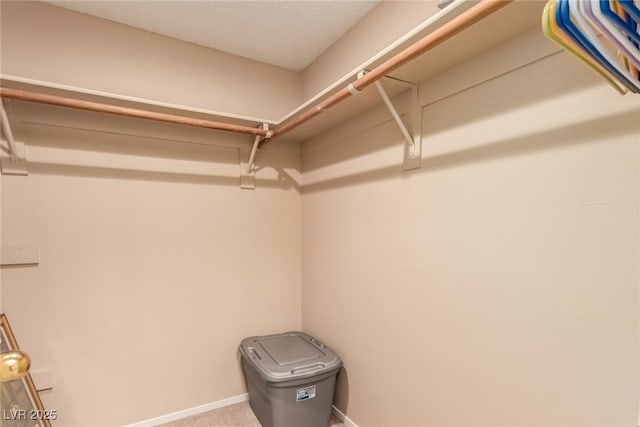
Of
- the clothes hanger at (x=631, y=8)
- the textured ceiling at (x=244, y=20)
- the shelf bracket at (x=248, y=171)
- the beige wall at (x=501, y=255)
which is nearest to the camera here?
the clothes hanger at (x=631, y=8)

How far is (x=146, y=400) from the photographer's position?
1865mm

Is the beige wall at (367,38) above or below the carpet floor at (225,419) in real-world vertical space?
above

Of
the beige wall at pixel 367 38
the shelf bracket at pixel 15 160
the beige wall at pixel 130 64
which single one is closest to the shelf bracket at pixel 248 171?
the beige wall at pixel 130 64

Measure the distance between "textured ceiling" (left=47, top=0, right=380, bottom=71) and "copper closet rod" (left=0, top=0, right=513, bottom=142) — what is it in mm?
534

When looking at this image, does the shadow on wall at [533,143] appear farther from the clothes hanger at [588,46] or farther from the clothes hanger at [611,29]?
the clothes hanger at [611,29]

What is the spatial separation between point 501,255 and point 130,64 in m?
2.20

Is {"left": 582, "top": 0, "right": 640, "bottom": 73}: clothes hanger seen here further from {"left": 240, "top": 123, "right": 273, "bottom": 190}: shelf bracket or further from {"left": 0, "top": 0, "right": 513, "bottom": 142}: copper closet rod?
{"left": 240, "top": 123, "right": 273, "bottom": 190}: shelf bracket

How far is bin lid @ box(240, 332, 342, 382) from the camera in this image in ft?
5.48

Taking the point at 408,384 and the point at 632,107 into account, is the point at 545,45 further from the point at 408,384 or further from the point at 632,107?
the point at 408,384

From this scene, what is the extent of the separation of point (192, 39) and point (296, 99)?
2.62 feet

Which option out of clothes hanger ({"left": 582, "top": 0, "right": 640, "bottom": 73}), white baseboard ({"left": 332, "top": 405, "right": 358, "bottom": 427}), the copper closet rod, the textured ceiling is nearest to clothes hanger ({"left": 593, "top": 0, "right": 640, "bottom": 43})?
clothes hanger ({"left": 582, "top": 0, "right": 640, "bottom": 73})

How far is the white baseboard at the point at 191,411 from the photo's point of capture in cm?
187

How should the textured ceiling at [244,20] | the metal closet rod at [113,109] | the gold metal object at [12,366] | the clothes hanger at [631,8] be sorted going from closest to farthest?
the clothes hanger at [631,8] < the gold metal object at [12,366] < the metal closet rod at [113,109] < the textured ceiling at [244,20]

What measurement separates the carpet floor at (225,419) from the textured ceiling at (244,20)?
2.45 meters
